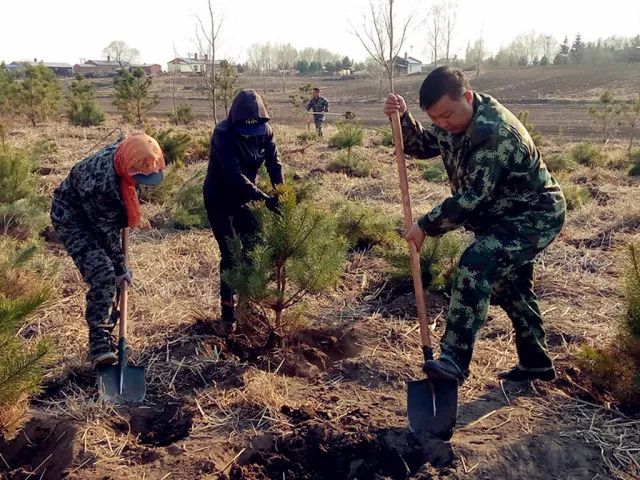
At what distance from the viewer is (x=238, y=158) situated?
412 cm

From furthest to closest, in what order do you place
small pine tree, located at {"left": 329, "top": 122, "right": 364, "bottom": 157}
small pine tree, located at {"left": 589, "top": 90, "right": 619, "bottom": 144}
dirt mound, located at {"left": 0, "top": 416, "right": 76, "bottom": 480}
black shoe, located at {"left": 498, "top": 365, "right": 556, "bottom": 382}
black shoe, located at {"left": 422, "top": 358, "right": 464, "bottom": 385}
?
1. small pine tree, located at {"left": 589, "top": 90, "right": 619, "bottom": 144}
2. small pine tree, located at {"left": 329, "top": 122, "right": 364, "bottom": 157}
3. black shoe, located at {"left": 498, "top": 365, "right": 556, "bottom": 382}
4. black shoe, located at {"left": 422, "top": 358, "right": 464, "bottom": 385}
5. dirt mound, located at {"left": 0, "top": 416, "right": 76, "bottom": 480}

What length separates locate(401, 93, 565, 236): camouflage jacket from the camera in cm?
294

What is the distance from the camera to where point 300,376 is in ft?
12.1

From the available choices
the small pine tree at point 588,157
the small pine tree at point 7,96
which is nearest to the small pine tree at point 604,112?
the small pine tree at point 588,157

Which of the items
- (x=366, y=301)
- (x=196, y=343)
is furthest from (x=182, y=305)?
(x=366, y=301)

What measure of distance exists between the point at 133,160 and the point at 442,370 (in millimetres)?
1876

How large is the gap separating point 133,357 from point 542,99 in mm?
32979

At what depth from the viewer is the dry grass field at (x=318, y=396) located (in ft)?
9.41

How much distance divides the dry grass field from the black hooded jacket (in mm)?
831

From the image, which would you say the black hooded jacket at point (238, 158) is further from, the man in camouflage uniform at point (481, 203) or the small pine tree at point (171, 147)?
the small pine tree at point (171, 147)

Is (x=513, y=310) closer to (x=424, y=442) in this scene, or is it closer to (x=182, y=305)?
(x=424, y=442)

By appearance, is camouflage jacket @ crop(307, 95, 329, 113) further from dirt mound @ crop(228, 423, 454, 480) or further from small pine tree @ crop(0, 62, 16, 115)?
dirt mound @ crop(228, 423, 454, 480)

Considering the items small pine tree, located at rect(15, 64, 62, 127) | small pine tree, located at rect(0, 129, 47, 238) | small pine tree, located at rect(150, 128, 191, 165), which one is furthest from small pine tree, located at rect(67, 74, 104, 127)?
small pine tree, located at rect(0, 129, 47, 238)


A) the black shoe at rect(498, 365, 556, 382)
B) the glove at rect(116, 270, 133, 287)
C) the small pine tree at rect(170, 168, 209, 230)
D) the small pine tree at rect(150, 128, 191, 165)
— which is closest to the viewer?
the black shoe at rect(498, 365, 556, 382)
